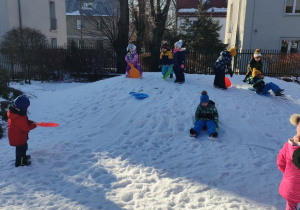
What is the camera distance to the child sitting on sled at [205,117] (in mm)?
6219

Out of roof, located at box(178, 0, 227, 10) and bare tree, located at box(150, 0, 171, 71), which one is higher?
roof, located at box(178, 0, 227, 10)

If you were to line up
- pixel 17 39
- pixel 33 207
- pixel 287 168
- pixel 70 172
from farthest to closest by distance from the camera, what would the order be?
pixel 17 39, pixel 70 172, pixel 33 207, pixel 287 168

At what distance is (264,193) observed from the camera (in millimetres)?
4301

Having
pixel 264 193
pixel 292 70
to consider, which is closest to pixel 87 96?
pixel 264 193

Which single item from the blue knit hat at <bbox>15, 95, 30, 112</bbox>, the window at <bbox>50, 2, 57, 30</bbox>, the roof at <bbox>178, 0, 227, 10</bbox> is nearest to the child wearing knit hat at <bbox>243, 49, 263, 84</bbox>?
the blue knit hat at <bbox>15, 95, 30, 112</bbox>

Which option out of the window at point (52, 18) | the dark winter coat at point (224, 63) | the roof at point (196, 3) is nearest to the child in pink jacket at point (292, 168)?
the dark winter coat at point (224, 63)

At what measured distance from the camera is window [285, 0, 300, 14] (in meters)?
19.0

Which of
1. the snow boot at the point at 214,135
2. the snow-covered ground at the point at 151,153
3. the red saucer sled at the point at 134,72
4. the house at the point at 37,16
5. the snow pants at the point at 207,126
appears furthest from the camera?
the house at the point at 37,16

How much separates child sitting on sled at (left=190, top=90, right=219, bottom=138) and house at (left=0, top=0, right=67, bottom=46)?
19490 mm

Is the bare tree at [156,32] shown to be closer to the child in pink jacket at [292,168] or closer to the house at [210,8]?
the child in pink jacket at [292,168]

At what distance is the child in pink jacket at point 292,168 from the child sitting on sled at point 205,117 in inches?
108

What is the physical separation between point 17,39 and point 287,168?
16.2 metres

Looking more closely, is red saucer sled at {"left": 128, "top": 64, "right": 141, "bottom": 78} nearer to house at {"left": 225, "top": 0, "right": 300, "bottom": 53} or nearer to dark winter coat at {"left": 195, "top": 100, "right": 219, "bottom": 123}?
dark winter coat at {"left": 195, "top": 100, "right": 219, "bottom": 123}

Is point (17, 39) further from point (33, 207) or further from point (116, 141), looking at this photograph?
point (33, 207)
